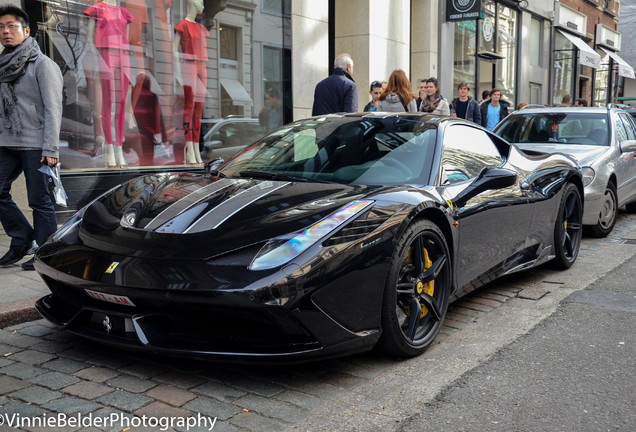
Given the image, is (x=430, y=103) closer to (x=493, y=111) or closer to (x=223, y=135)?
(x=223, y=135)

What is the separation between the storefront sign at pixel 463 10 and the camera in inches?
567

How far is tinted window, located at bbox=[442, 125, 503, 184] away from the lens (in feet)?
13.5

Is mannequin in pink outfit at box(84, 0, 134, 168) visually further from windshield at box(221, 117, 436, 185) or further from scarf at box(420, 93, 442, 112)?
windshield at box(221, 117, 436, 185)

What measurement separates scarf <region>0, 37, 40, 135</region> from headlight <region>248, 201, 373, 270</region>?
121 inches

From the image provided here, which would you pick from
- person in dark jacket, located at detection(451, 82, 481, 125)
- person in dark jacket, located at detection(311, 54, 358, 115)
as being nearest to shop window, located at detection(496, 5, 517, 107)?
person in dark jacket, located at detection(451, 82, 481, 125)

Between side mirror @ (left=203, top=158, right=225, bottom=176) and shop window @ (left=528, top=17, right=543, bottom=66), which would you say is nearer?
side mirror @ (left=203, top=158, right=225, bottom=176)

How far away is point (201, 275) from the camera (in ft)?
9.38

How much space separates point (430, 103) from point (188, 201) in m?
6.80

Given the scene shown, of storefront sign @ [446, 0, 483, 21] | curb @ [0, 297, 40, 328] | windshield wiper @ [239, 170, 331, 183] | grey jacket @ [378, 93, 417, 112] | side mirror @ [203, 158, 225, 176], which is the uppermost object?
storefront sign @ [446, 0, 483, 21]

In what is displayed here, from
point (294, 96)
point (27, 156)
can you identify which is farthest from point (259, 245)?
point (294, 96)

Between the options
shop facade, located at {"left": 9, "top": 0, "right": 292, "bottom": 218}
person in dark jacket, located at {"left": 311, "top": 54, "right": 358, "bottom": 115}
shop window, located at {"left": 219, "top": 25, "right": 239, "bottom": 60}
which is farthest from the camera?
shop window, located at {"left": 219, "top": 25, "right": 239, "bottom": 60}

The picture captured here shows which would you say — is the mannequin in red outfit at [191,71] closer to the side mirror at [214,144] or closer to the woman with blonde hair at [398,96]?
the side mirror at [214,144]

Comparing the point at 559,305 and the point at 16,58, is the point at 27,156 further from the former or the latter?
the point at 559,305

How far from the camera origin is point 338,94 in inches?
310
